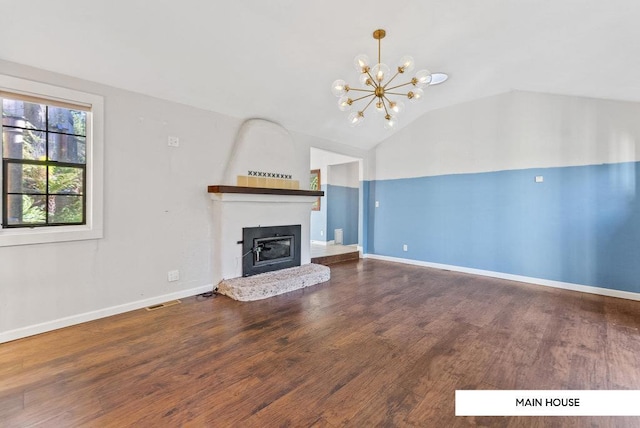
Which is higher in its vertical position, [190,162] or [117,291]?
[190,162]

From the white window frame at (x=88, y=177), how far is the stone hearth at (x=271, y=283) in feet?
5.33

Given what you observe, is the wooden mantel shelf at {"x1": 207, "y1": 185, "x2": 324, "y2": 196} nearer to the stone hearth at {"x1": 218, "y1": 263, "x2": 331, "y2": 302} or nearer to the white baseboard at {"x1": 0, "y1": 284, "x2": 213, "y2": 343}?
the stone hearth at {"x1": 218, "y1": 263, "x2": 331, "y2": 302}

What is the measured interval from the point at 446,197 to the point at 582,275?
2.36 meters

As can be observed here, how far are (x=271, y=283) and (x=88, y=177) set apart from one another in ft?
8.01

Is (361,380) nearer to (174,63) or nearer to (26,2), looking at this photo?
(174,63)

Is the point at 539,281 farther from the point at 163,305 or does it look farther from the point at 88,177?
the point at 88,177

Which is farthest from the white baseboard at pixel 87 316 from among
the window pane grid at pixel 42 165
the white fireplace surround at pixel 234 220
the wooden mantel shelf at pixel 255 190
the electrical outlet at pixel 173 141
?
the electrical outlet at pixel 173 141

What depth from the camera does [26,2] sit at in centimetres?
226

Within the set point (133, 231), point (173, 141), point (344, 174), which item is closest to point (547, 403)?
point (133, 231)

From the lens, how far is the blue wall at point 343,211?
26.4 ft

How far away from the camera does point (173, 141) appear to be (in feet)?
11.8

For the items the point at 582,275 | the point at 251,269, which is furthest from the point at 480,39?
the point at 251,269

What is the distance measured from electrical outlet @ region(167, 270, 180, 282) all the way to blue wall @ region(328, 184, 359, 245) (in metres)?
4.86

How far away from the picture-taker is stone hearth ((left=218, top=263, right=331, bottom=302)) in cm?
370
